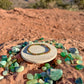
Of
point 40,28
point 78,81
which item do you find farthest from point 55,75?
point 40,28

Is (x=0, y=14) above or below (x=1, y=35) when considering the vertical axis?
above

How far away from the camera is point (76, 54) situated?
2.97 meters

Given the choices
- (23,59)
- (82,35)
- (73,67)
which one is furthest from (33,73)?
(82,35)

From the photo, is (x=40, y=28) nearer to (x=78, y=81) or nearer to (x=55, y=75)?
(x=55, y=75)

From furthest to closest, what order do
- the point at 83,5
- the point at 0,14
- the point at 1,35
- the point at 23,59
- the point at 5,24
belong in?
the point at 83,5
the point at 0,14
the point at 5,24
the point at 1,35
the point at 23,59

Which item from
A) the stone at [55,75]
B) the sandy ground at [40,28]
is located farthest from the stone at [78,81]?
the sandy ground at [40,28]

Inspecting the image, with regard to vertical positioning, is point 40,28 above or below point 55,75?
above

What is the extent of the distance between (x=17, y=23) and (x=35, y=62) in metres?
3.80

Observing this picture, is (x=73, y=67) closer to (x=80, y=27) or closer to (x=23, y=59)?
(x=23, y=59)

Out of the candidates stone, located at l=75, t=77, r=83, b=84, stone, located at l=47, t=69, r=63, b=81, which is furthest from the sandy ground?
stone, located at l=75, t=77, r=83, b=84

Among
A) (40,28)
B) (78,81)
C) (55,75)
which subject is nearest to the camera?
(78,81)

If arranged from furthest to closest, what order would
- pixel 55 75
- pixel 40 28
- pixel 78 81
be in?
pixel 40 28 < pixel 55 75 < pixel 78 81

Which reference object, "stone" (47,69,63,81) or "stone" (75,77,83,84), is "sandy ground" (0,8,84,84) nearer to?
"stone" (47,69,63,81)

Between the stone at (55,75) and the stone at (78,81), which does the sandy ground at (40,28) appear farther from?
the stone at (78,81)
